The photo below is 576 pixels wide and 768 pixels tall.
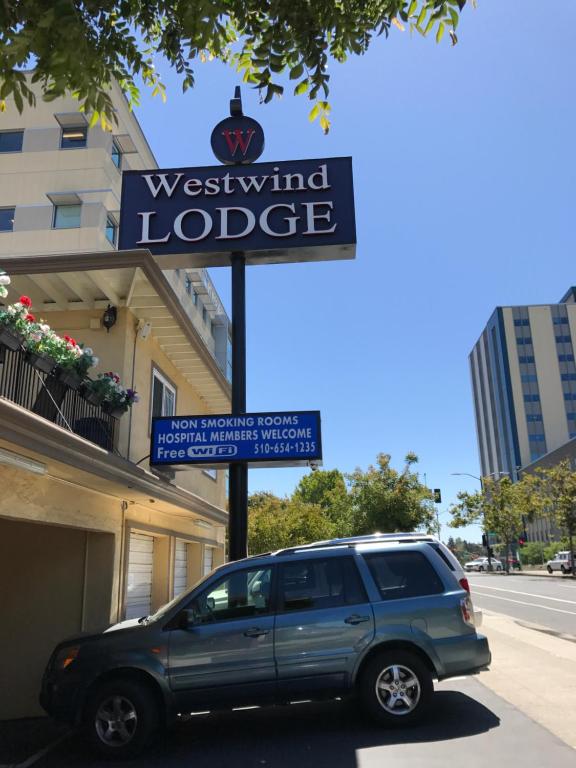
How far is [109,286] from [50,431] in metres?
4.02

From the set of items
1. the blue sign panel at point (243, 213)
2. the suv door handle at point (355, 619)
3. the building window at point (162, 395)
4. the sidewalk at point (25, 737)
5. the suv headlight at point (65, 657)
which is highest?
the blue sign panel at point (243, 213)

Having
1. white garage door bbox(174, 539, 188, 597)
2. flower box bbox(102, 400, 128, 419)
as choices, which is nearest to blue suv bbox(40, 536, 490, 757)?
flower box bbox(102, 400, 128, 419)

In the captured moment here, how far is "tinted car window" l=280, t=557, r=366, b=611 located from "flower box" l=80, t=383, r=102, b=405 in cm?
352

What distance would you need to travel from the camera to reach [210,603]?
21.0 ft

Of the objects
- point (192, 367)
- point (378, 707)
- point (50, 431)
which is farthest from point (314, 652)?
point (192, 367)

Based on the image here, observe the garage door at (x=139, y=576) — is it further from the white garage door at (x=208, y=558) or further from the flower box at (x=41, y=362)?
the white garage door at (x=208, y=558)

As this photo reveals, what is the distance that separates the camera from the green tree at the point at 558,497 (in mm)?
40094

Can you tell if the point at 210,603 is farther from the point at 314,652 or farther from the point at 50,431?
the point at 50,431

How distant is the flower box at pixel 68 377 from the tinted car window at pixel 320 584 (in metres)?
3.44

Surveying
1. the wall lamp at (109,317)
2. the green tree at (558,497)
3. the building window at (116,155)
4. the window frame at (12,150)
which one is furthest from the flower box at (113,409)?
the green tree at (558,497)

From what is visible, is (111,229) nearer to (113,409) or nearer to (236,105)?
(236,105)

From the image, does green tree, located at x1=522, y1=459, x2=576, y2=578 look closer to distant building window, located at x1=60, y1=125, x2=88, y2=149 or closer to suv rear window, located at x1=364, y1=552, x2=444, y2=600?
distant building window, located at x1=60, y1=125, x2=88, y2=149

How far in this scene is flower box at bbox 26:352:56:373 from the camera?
686cm

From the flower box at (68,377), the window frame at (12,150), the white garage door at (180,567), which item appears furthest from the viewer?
the window frame at (12,150)
